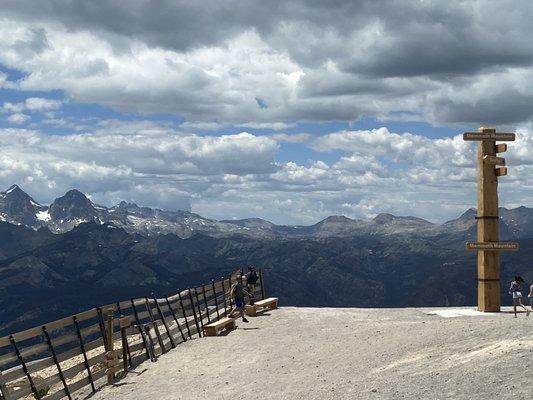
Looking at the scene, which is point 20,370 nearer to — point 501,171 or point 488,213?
point 488,213

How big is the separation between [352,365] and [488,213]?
1350 cm

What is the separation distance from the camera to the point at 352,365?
695 inches

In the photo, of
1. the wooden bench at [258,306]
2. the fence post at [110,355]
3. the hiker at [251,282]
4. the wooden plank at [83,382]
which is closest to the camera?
the wooden plank at [83,382]

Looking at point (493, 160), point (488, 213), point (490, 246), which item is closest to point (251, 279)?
point (490, 246)

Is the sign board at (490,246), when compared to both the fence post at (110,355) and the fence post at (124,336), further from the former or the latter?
the fence post at (110,355)

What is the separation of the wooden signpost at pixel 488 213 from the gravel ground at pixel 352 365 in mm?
5085


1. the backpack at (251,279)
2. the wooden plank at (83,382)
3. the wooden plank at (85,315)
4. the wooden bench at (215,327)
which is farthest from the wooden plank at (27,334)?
the backpack at (251,279)

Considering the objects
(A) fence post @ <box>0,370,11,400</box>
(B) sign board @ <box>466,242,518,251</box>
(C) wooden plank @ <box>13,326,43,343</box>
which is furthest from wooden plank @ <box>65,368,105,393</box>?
(B) sign board @ <box>466,242,518,251</box>

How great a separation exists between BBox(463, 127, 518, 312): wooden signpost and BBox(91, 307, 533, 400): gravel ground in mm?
5085

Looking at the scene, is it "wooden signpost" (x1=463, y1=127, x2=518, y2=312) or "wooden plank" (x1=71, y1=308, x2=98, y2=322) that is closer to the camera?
"wooden plank" (x1=71, y1=308, x2=98, y2=322)

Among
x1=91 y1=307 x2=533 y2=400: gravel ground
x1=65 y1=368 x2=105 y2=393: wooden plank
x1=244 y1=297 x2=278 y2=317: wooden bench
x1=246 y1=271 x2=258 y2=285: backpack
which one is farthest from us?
x1=246 y1=271 x2=258 y2=285: backpack

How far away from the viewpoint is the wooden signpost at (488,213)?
92.7ft

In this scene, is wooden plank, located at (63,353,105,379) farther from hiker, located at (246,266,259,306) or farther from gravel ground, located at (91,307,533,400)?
hiker, located at (246,266,259,306)

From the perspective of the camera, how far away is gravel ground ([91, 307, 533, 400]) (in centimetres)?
1402
